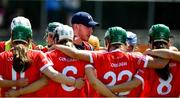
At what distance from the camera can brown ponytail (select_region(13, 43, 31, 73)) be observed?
8320mm

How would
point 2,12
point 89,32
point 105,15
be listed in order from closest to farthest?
point 89,32, point 105,15, point 2,12

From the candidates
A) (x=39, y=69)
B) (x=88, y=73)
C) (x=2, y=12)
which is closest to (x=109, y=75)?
(x=88, y=73)

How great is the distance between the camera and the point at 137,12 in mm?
18844

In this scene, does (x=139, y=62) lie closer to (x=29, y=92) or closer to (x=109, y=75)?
(x=109, y=75)

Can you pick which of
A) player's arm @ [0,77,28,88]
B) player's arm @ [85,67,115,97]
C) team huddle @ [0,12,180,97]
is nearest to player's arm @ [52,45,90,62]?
team huddle @ [0,12,180,97]

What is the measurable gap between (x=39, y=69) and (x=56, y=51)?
0.30 meters

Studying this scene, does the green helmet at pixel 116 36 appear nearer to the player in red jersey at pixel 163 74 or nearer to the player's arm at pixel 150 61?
the player's arm at pixel 150 61

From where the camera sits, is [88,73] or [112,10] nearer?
[88,73]

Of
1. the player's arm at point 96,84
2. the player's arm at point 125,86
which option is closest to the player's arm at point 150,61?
the player's arm at point 125,86

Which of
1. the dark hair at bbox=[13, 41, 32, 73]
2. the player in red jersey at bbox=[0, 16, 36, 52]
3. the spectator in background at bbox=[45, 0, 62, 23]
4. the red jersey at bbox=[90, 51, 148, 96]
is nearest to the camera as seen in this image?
the dark hair at bbox=[13, 41, 32, 73]

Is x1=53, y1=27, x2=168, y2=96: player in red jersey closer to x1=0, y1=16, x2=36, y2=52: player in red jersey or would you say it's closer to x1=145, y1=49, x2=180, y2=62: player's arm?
x1=145, y1=49, x2=180, y2=62: player's arm

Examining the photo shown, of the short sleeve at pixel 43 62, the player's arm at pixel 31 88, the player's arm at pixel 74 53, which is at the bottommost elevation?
the player's arm at pixel 31 88

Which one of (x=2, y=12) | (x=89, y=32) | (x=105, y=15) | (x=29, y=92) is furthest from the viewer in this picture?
(x=2, y=12)

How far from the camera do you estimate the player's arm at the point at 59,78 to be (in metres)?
8.42
